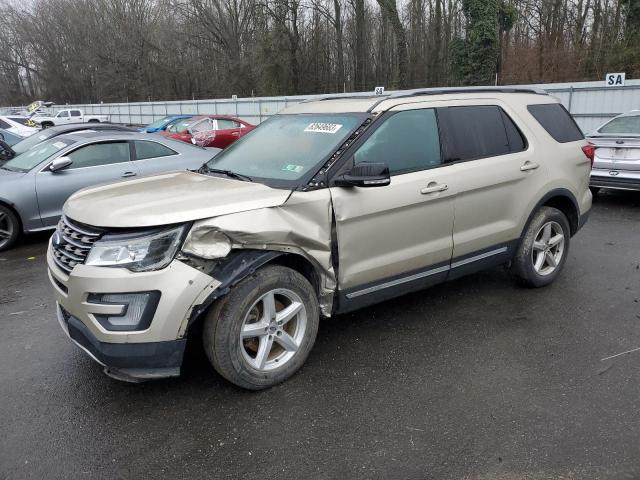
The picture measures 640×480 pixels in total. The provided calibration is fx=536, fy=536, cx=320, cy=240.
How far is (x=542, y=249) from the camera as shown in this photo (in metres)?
5.04

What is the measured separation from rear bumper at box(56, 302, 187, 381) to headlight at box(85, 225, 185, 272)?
0.43 meters

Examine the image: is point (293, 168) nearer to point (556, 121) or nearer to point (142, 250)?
point (142, 250)

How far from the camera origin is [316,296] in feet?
11.8

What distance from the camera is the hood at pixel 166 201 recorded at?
304cm

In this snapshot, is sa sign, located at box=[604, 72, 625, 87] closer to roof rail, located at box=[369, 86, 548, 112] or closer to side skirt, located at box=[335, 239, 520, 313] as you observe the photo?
roof rail, located at box=[369, 86, 548, 112]

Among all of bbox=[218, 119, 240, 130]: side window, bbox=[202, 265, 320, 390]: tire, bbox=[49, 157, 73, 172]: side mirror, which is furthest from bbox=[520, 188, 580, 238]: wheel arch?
bbox=[218, 119, 240, 130]: side window

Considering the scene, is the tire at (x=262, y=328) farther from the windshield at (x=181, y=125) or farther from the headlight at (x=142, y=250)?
A: the windshield at (x=181, y=125)

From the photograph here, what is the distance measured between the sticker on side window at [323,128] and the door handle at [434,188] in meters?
0.78

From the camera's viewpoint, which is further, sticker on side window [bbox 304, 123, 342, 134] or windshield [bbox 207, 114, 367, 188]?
sticker on side window [bbox 304, 123, 342, 134]

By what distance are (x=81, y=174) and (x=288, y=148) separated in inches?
187

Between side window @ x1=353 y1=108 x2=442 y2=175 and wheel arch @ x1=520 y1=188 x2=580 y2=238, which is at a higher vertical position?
side window @ x1=353 y1=108 x2=442 y2=175

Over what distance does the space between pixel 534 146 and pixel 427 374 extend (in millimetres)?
2429

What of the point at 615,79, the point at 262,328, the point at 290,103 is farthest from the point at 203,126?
the point at 262,328

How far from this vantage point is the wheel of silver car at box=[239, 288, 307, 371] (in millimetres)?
3318
